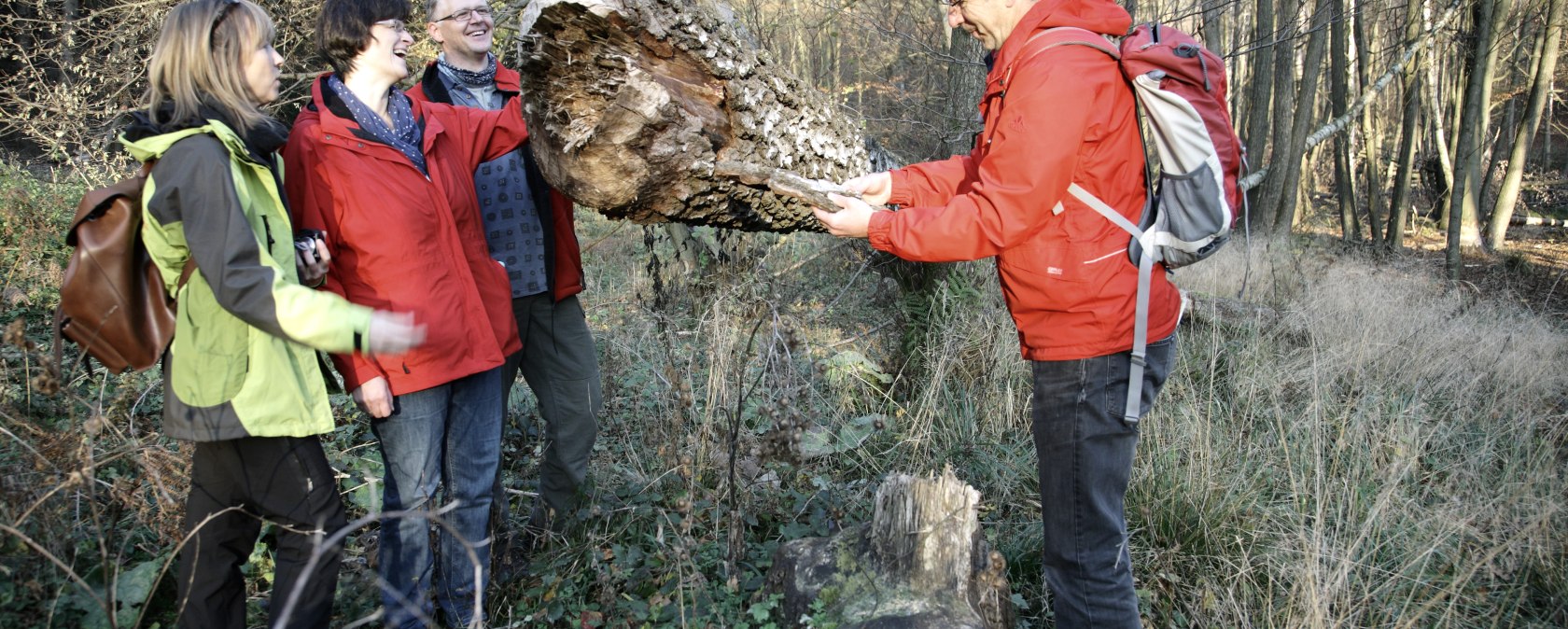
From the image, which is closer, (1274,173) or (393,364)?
(393,364)

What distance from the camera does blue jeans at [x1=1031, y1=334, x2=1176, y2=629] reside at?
218 centimetres

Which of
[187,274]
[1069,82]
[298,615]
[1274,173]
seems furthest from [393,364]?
[1274,173]

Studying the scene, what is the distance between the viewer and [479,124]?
9.29ft

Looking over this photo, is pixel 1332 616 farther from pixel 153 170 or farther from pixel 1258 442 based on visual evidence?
pixel 153 170

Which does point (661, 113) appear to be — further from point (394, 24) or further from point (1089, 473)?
point (1089, 473)

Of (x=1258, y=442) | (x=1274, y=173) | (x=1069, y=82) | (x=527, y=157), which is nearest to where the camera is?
(x=1069, y=82)

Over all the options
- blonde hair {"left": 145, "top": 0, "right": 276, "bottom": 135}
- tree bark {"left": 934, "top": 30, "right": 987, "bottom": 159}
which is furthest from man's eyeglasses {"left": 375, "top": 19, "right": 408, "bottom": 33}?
tree bark {"left": 934, "top": 30, "right": 987, "bottom": 159}

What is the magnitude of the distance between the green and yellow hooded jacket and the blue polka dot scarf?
0.28 meters

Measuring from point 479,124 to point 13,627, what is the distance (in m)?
1.99

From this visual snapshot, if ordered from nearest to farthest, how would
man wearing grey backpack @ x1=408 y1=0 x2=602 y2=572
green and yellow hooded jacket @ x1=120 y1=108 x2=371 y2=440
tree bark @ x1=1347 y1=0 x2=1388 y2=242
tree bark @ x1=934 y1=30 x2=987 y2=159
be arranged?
1. green and yellow hooded jacket @ x1=120 y1=108 x2=371 y2=440
2. man wearing grey backpack @ x1=408 y1=0 x2=602 y2=572
3. tree bark @ x1=934 y1=30 x2=987 y2=159
4. tree bark @ x1=1347 y1=0 x2=1388 y2=242

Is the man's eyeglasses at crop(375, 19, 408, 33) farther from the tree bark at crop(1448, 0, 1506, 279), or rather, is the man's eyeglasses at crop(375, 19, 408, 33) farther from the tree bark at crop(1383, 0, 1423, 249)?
the tree bark at crop(1383, 0, 1423, 249)

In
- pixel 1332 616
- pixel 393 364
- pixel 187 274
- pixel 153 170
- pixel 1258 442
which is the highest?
pixel 153 170

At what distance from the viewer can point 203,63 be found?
208cm

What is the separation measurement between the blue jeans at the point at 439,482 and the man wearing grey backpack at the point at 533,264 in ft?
0.94
